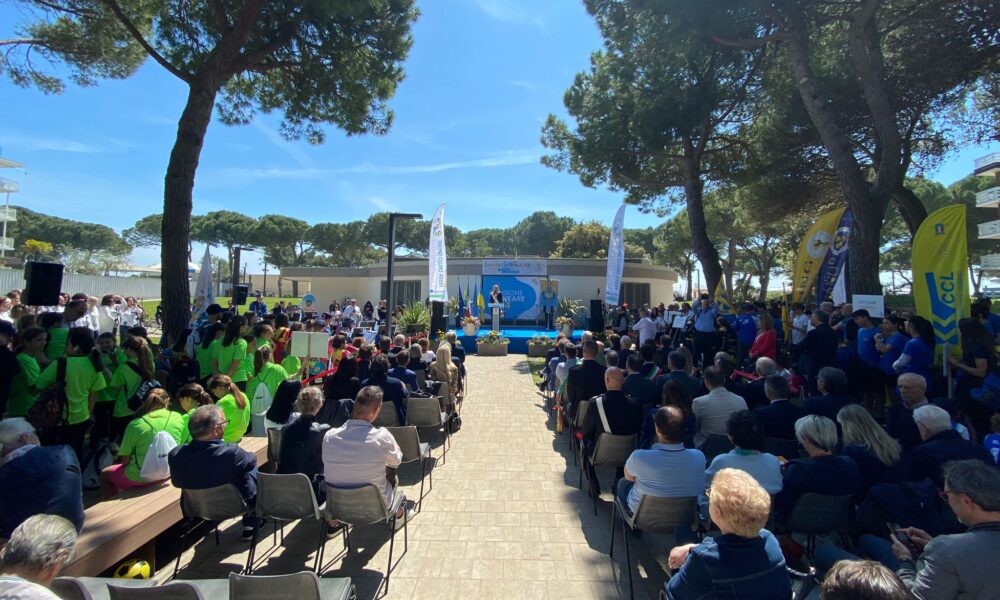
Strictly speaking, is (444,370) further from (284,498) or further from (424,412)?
(284,498)

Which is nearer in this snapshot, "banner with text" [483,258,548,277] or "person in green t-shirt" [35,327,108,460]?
"person in green t-shirt" [35,327,108,460]

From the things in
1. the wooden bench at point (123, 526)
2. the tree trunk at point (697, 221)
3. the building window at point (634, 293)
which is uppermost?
the tree trunk at point (697, 221)

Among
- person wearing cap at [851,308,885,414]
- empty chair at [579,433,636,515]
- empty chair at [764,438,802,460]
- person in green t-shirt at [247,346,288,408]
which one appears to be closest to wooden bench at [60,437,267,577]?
person in green t-shirt at [247,346,288,408]

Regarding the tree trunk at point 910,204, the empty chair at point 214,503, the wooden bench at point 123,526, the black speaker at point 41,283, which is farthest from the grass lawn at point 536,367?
the tree trunk at point 910,204

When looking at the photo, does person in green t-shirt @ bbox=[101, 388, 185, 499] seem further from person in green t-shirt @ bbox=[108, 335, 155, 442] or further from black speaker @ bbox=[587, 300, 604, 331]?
black speaker @ bbox=[587, 300, 604, 331]

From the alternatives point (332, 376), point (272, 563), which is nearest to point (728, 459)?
point (272, 563)

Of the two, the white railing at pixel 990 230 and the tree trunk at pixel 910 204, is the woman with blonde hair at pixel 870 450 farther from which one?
the white railing at pixel 990 230

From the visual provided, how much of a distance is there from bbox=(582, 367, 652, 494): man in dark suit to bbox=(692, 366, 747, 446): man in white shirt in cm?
49

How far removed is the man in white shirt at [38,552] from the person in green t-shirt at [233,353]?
369 centimetres

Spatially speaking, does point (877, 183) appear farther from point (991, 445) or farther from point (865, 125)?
point (991, 445)

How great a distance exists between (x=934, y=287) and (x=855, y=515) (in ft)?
13.2

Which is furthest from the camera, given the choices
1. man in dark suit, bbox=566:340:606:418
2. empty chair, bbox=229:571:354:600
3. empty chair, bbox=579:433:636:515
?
man in dark suit, bbox=566:340:606:418

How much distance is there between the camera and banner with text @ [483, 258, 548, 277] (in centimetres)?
2234

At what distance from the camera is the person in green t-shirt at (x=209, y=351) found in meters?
5.20
